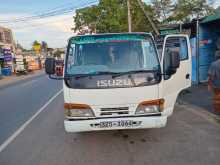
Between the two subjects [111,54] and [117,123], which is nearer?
[117,123]

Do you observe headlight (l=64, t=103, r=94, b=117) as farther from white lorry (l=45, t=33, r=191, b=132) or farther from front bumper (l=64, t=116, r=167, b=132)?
front bumper (l=64, t=116, r=167, b=132)

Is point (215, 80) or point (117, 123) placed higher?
point (215, 80)

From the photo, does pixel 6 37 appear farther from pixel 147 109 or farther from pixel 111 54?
pixel 147 109

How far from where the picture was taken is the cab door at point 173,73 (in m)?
5.01

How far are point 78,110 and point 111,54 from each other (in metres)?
1.19

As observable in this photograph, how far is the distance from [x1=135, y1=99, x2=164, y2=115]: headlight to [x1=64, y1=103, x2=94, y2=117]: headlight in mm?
826

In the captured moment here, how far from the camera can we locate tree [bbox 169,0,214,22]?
27.7 m

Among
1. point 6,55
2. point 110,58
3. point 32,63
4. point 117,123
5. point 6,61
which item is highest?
point 110,58

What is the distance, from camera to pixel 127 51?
197 inches

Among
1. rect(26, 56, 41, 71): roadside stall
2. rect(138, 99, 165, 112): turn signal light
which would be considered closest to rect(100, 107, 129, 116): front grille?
rect(138, 99, 165, 112): turn signal light

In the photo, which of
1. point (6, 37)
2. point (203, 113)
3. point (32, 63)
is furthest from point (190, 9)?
point (6, 37)

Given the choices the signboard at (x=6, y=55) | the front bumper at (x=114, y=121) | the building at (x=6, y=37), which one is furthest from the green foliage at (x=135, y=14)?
the front bumper at (x=114, y=121)

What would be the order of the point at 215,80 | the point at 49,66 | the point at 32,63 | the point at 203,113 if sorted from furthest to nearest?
the point at 32,63 < the point at 203,113 < the point at 215,80 < the point at 49,66

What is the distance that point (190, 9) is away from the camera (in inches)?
1107
